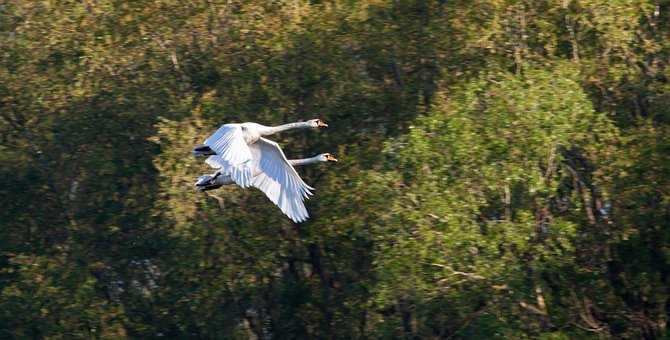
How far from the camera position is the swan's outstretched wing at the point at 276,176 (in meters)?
17.9

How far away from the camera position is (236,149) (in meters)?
16.7

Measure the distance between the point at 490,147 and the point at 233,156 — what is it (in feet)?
18.3

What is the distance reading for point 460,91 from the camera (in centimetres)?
2239

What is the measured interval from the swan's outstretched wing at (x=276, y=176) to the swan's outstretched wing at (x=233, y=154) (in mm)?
734

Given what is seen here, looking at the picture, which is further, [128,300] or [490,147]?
[128,300]

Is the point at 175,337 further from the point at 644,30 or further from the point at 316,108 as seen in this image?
the point at 644,30

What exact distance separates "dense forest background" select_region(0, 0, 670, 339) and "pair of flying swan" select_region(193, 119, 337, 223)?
3.02 metres

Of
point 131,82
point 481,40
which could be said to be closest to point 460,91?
point 481,40

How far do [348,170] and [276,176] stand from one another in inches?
230

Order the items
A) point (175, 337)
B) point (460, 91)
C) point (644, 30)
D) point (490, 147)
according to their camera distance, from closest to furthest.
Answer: point (490, 147)
point (460, 91)
point (644, 30)
point (175, 337)

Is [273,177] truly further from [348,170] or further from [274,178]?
[348,170]

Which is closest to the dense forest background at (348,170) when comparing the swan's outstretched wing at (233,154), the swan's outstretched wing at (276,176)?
the swan's outstretched wing at (276,176)

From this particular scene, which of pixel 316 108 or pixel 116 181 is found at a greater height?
pixel 316 108

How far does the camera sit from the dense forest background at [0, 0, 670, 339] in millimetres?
20906
